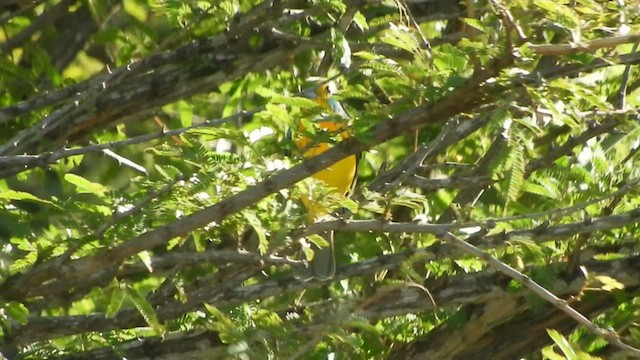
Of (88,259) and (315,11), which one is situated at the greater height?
(315,11)

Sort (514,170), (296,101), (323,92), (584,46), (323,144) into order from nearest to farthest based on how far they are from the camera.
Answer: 1. (584,46)
2. (514,170)
3. (296,101)
4. (323,92)
5. (323,144)

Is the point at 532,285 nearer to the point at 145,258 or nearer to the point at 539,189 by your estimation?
the point at 539,189

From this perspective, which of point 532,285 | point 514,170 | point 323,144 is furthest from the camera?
point 323,144

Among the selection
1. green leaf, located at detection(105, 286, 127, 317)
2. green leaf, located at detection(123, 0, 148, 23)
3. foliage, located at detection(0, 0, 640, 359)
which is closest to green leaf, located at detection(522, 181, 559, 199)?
foliage, located at detection(0, 0, 640, 359)

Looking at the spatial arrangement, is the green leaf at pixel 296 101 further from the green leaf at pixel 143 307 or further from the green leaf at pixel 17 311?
the green leaf at pixel 17 311

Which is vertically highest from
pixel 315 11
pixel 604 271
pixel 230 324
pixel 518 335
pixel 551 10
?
pixel 551 10

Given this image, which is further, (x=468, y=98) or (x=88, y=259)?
(x=88, y=259)

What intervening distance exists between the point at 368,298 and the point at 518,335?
0.44 meters

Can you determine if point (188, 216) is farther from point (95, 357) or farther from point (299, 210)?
point (95, 357)

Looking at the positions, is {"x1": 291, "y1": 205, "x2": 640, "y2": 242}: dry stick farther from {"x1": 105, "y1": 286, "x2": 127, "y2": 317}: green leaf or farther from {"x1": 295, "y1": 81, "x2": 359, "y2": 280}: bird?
{"x1": 105, "y1": 286, "x2": 127, "y2": 317}: green leaf

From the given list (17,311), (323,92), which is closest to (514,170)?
(323,92)

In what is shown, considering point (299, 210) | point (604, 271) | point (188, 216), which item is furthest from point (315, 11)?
point (604, 271)

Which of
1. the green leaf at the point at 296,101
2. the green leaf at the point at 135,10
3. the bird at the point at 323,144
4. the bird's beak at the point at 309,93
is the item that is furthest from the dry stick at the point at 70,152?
the green leaf at the point at 135,10

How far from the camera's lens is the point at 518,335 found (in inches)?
122
